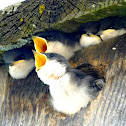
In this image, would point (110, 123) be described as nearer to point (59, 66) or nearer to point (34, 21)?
point (59, 66)

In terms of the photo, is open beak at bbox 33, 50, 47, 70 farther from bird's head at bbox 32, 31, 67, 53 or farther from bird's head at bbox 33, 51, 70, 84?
bird's head at bbox 32, 31, 67, 53

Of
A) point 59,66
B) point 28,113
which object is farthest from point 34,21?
point 28,113

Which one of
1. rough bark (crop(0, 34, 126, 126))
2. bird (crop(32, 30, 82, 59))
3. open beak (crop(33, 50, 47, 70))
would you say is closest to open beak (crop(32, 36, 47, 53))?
bird (crop(32, 30, 82, 59))

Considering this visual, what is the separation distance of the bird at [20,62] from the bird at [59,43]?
21 centimetres

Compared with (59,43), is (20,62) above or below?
below

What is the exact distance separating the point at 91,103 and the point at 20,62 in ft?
2.71

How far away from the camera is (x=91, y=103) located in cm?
196

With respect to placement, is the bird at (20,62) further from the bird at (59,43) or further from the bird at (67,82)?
the bird at (67,82)

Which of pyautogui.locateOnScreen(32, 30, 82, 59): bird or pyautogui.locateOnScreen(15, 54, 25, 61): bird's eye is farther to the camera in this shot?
pyautogui.locateOnScreen(15, 54, 25, 61): bird's eye

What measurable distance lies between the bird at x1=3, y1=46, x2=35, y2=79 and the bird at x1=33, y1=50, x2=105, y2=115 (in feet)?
1.34

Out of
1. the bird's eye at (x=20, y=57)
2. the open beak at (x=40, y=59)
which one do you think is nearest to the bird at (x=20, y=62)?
the bird's eye at (x=20, y=57)

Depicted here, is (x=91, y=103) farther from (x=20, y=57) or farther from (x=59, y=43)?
(x=20, y=57)

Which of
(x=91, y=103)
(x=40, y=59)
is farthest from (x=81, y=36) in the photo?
(x=91, y=103)

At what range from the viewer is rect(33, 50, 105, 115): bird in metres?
2.07
